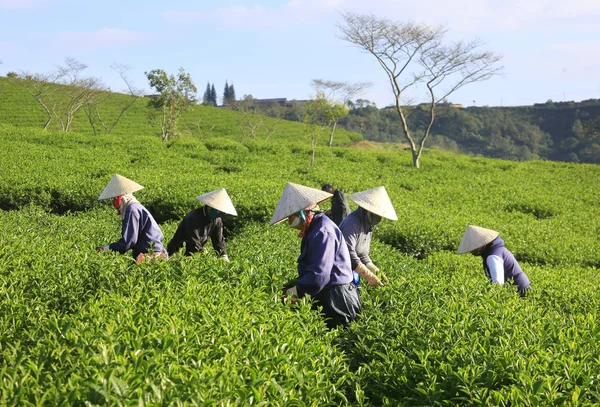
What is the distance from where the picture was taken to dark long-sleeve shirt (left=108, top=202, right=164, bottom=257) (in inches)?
213

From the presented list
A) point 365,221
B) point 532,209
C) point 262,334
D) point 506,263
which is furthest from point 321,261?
point 532,209

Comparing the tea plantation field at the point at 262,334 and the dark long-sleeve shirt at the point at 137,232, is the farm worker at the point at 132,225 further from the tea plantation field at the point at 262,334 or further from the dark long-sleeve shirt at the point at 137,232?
the tea plantation field at the point at 262,334

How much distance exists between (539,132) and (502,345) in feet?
237

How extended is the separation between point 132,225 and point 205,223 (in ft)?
2.75

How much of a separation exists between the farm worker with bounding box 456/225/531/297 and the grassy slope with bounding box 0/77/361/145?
133 feet

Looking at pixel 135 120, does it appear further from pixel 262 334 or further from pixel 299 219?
pixel 262 334

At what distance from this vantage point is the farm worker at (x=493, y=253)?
213 inches

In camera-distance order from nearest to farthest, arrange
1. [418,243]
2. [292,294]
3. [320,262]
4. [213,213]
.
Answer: [320,262] < [292,294] < [213,213] < [418,243]

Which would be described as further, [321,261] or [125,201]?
[125,201]

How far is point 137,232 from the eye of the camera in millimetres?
5484

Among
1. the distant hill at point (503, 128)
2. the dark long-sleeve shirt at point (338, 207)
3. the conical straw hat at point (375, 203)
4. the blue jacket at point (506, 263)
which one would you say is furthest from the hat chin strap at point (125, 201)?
the distant hill at point (503, 128)

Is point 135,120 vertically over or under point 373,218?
over

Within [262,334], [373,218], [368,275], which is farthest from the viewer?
[373,218]

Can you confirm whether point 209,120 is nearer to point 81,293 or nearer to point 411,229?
point 411,229
